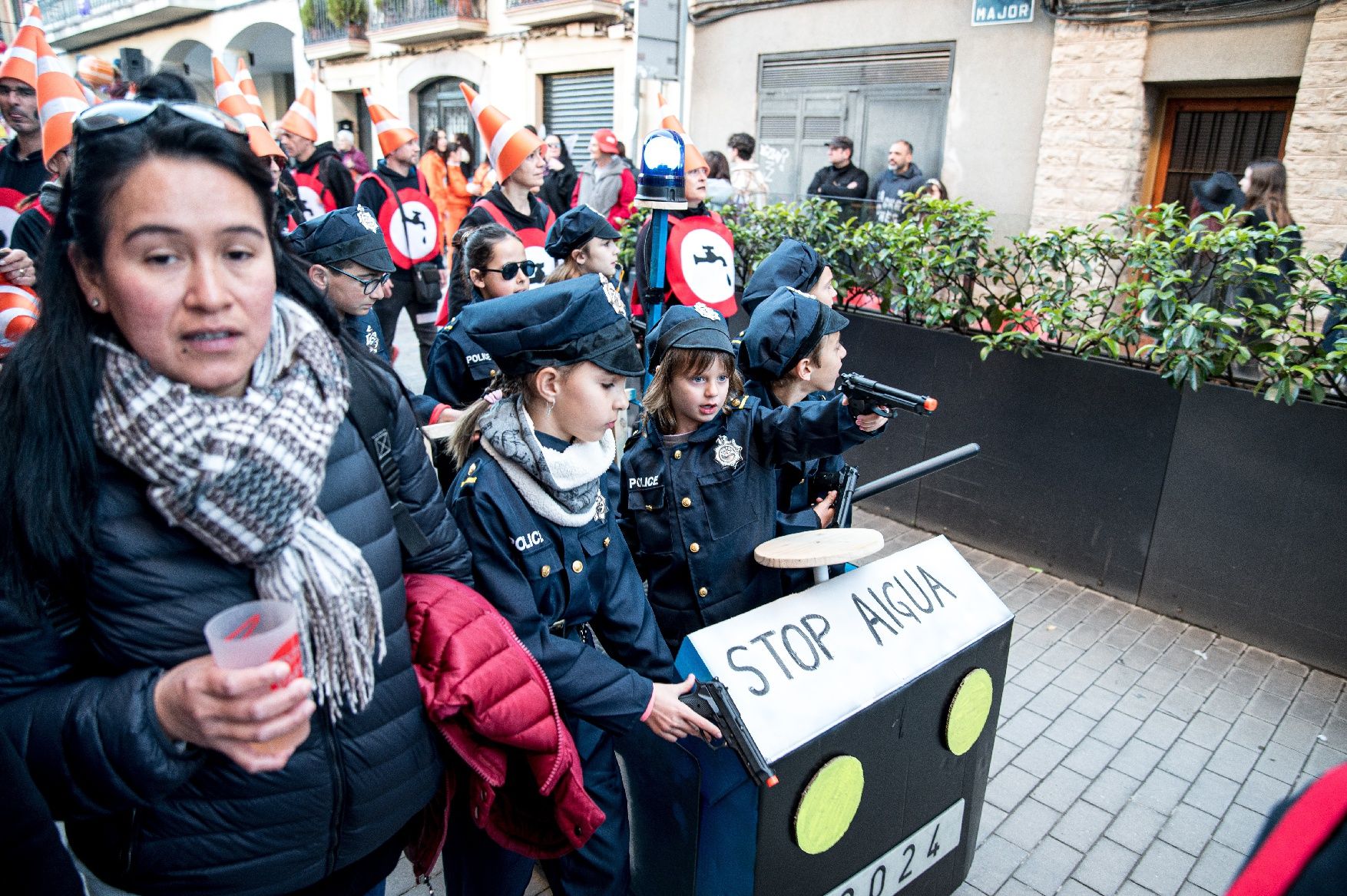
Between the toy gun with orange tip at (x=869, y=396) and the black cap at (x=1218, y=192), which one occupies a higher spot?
the black cap at (x=1218, y=192)

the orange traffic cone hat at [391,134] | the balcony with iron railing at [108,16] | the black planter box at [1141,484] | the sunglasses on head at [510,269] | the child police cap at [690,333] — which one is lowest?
the black planter box at [1141,484]

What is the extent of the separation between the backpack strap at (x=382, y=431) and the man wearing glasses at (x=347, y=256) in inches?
83.7

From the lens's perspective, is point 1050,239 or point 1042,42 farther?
point 1042,42

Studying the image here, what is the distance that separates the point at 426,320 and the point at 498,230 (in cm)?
272

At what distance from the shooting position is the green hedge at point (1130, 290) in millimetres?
3770

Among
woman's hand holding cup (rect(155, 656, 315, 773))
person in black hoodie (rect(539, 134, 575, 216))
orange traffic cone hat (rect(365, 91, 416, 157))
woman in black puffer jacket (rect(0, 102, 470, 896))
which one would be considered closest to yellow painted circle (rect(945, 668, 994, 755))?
woman in black puffer jacket (rect(0, 102, 470, 896))

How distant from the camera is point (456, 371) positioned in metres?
3.39

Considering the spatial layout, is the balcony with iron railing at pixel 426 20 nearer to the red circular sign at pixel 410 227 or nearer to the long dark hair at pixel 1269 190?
the red circular sign at pixel 410 227

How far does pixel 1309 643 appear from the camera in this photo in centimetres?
381

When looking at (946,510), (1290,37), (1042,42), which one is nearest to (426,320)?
(946,510)

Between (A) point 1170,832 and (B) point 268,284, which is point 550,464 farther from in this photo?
(A) point 1170,832

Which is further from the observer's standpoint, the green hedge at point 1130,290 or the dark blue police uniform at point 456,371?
the green hedge at point 1130,290

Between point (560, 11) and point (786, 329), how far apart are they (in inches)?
504

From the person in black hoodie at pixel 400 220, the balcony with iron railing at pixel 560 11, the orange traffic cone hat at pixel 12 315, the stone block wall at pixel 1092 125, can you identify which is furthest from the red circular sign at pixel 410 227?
the balcony with iron railing at pixel 560 11
